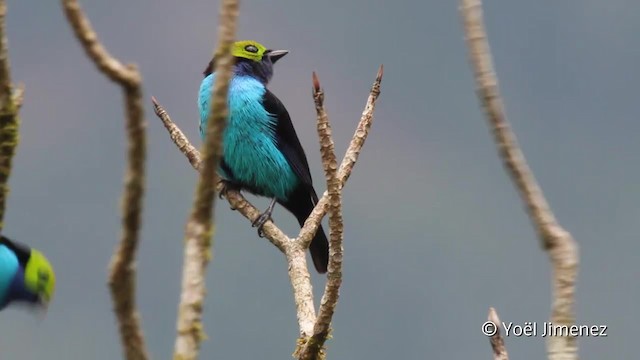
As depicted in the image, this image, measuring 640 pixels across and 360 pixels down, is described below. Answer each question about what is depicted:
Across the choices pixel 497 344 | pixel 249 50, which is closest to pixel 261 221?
pixel 249 50

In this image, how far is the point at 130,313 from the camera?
2494mm

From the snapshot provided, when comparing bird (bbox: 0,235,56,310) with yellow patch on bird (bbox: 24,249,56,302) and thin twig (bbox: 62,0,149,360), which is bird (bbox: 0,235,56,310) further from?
thin twig (bbox: 62,0,149,360)

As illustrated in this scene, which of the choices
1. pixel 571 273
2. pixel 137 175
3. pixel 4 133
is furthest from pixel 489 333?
pixel 4 133

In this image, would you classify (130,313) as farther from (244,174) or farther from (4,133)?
(244,174)

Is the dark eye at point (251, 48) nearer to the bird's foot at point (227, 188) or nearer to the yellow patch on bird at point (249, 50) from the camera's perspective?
the yellow patch on bird at point (249, 50)

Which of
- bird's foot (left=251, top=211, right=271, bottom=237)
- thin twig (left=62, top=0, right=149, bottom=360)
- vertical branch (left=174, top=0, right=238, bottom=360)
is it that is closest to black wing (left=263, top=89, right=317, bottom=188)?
bird's foot (left=251, top=211, right=271, bottom=237)

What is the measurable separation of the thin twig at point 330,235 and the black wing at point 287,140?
3.73 m

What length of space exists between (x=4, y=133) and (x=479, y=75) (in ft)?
6.53

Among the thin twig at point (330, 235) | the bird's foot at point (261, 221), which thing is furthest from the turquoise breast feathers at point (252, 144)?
the thin twig at point (330, 235)

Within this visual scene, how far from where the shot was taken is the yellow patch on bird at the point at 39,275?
A: 6.65 meters

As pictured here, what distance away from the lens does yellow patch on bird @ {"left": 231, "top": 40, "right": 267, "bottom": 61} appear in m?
9.20

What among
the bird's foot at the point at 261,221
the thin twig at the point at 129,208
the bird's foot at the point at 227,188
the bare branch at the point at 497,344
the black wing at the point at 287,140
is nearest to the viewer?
the thin twig at the point at 129,208

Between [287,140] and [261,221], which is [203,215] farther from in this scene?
[287,140]

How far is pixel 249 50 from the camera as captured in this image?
30.3ft
